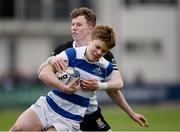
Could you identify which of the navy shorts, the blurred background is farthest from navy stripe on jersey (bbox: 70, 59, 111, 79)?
the blurred background

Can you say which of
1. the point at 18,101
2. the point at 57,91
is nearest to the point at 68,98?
the point at 57,91

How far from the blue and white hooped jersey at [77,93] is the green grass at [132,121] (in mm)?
11358

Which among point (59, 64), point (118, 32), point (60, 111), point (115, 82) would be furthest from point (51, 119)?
point (118, 32)

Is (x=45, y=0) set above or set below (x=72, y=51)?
below

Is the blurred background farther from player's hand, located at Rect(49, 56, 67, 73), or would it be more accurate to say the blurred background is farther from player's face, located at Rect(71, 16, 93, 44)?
player's hand, located at Rect(49, 56, 67, 73)

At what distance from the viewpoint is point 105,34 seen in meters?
9.10

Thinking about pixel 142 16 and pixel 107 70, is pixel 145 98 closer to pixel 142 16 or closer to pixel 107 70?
pixel 142 16

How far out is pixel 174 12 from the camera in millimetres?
47812

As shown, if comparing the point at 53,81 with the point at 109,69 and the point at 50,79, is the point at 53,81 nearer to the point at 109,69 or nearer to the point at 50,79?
the point at 50,79

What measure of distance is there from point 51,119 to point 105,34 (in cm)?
114

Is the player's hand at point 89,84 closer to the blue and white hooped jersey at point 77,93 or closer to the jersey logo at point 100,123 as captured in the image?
the blue and white hooped jersey at point 77,93

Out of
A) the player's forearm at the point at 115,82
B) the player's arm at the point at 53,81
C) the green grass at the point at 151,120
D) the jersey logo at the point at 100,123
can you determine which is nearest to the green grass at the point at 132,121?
the green grass at the point at 151,120

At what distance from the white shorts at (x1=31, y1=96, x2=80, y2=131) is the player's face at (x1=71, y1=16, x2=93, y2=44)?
3.70 ft

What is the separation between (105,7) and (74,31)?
124 ft
